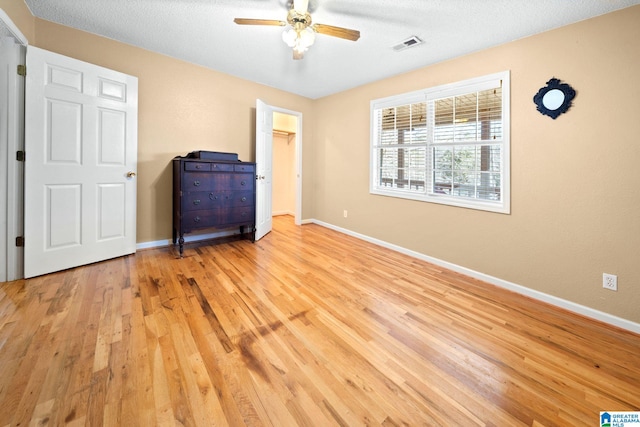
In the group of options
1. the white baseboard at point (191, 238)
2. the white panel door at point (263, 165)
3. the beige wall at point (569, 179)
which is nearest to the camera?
the beige wall at point (569, 179)

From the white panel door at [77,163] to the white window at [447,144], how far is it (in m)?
3.21

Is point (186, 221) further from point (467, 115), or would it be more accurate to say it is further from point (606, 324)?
point (606, 324)

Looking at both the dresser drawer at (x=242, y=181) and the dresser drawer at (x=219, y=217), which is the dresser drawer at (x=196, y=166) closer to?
the dresser drawer at (x=242, y=181)

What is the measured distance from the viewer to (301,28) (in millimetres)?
2193

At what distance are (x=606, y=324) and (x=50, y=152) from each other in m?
4.96

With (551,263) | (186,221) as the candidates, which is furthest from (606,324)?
(186,221)

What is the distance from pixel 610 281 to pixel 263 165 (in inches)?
157

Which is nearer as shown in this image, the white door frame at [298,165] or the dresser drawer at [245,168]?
the dresser drawer at [245,168]

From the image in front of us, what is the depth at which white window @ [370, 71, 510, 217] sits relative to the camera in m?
2.73

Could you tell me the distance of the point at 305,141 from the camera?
5.12 m

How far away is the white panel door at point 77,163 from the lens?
94.7 inches

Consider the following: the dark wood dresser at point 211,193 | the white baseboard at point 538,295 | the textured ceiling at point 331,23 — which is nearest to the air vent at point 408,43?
the textured ceiling at point 331,23

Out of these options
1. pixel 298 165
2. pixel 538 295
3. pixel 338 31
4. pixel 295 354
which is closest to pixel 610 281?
pixel 538 295

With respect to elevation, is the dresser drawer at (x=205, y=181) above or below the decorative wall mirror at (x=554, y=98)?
below
